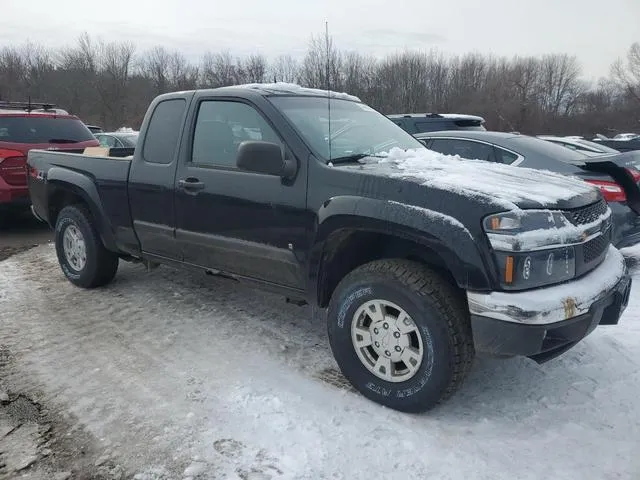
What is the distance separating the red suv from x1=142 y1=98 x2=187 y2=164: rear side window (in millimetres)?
4181

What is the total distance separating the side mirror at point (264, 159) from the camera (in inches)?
133

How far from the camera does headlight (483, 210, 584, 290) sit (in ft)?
8.93

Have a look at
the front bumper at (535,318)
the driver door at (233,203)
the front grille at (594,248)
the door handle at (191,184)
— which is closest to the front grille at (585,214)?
the front grille at (594,248)

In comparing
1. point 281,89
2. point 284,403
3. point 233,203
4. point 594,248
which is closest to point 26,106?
point 281,89

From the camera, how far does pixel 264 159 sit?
11.2 feet

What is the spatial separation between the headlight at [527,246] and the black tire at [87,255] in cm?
380

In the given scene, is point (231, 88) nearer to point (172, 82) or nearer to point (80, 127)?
point (80, 127)

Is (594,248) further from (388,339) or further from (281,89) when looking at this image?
Answer: (281,89)

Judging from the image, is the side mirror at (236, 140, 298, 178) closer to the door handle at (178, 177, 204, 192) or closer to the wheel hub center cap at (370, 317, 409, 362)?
the door handle at (178, 177, 204, 192)

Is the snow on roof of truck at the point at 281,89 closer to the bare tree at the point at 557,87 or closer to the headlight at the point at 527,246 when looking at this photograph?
the headlight at the point at 527,246

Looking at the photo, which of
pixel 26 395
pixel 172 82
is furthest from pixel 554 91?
pixel 26 395

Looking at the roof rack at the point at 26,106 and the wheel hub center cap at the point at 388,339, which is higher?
the roof rack at the point at 26,106

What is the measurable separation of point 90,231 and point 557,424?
4.20 m

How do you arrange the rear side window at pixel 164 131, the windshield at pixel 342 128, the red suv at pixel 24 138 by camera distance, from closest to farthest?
the windshield at pixel 342 128 → the rear side window at pixel 164 131 → the red suv at pixel 24 138
